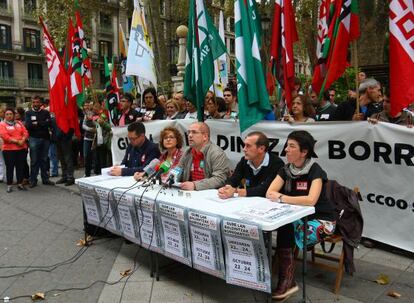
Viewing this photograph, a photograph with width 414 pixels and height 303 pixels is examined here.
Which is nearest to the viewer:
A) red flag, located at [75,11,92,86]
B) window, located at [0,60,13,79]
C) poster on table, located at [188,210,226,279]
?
poster on table, located at [188,210,226,279]

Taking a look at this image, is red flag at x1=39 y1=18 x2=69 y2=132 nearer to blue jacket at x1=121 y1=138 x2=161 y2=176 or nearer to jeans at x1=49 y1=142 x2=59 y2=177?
jeans at x1=49 y1=142 x2=59 y2=177

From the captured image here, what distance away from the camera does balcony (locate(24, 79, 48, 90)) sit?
148ft

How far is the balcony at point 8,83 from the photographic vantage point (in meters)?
43.0

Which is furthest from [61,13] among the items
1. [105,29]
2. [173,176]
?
[105,29]

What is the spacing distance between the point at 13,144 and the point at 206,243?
688cm

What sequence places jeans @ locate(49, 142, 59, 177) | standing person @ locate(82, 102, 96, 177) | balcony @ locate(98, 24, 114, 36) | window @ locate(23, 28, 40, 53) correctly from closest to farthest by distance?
standing person @ locate(82, 102, 96, 177)
jeans @ locate(49, 142, 59, 177)
window @ locate(23, 28, 40, 53)
balcony @ locate(98, 24, 114, 36)

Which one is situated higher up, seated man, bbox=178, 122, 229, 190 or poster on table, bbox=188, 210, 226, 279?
seated man, bbox=178, 122, 229, 190

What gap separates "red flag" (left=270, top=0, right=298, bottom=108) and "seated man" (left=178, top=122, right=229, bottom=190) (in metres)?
1.59

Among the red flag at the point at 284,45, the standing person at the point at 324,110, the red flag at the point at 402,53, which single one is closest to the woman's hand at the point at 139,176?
the red flag at the point at 284,45

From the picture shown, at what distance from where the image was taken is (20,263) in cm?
489

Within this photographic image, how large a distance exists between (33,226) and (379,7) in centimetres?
1263

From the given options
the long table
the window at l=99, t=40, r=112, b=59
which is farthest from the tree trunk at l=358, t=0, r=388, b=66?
the window at l=99, t=40, r=112, b=59

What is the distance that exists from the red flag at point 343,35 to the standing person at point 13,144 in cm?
682

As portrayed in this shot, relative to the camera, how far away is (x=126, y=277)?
14.4ft
